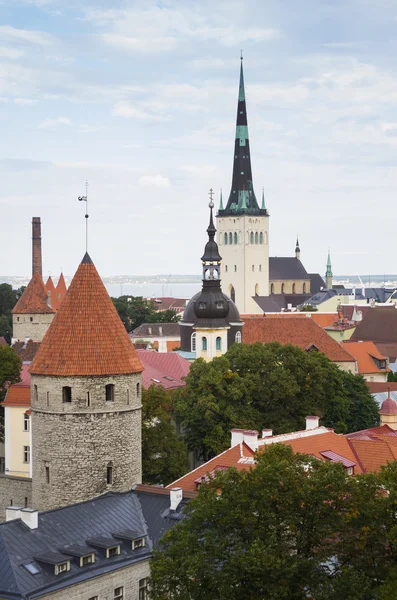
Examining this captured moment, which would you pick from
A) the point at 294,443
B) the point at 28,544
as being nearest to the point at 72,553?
the point at 28,544

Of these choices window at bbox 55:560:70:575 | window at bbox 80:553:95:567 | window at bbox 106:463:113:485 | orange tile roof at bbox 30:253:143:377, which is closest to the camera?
window at bbox 55:560:70:575

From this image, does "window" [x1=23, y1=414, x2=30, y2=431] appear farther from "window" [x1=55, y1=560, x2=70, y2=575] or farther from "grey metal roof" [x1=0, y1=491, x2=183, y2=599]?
"window" [x1=55, y1=560, x2=70, y2=575]

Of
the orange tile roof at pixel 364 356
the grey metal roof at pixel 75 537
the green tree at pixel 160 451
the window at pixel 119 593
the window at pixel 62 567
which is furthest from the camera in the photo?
the orange tile roof at pixel 364 356

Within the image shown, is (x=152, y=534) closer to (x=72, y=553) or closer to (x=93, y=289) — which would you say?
(x=72, y=553)

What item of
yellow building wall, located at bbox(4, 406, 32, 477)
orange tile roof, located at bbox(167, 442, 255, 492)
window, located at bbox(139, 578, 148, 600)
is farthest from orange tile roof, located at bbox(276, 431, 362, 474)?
yellow building wall, located at bbox(4, 406, 32, 477)

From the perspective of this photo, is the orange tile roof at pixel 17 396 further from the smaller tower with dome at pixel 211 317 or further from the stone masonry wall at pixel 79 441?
the smaller tower with dome at pixel 211 317

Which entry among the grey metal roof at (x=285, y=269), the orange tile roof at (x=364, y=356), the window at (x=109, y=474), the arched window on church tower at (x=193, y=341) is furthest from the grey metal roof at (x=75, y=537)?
the grey metal roof at (x=285, y=269)
